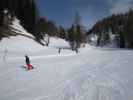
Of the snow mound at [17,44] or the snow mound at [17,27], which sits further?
the snow mound at [17,27]

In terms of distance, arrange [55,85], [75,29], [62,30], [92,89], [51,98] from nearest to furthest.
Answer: [51,98]
[92,89]
[55,85]
[75,29]
[62,30]

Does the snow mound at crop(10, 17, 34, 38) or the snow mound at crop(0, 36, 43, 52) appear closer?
the snow mound at crop(0, 36, 43, 52)

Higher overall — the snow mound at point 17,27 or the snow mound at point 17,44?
the snow mound at point 17,27

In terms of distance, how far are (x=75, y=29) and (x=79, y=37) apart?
4.13 metres

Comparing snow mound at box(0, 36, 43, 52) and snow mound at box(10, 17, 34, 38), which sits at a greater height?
snow mound at box(10, 17, 34, 38)

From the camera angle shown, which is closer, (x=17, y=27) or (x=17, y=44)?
(x=17, y=44)

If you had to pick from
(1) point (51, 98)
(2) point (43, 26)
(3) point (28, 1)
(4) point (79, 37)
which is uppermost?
(3) point (28, 1)

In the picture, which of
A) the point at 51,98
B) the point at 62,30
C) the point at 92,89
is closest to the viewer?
the point at 51,98

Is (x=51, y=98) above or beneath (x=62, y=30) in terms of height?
beneath

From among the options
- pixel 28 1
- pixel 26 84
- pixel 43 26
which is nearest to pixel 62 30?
pixel 43 26

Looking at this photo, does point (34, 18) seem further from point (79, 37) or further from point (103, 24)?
point (103, 24)

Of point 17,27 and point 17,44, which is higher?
point 17,27

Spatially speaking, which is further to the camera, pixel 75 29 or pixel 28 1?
pixel 75 29

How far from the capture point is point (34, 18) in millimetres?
63281
